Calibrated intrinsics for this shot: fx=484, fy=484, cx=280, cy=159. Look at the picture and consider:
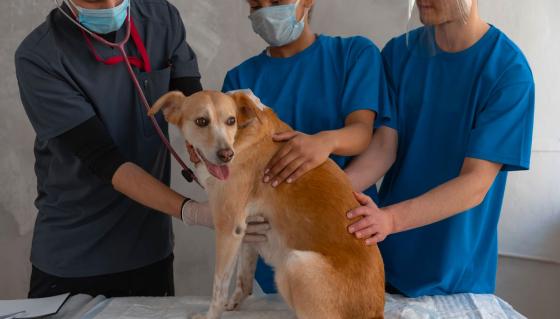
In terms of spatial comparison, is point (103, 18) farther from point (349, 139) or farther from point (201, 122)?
point (349, 139)

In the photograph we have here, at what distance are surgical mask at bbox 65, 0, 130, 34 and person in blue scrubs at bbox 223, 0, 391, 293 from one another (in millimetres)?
447

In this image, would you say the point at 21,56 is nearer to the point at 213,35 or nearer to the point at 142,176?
the point at 142,176

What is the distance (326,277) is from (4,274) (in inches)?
106

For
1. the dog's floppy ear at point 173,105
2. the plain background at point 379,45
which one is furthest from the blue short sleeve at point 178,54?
the plain background at point 379,45

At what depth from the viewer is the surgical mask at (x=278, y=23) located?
1.57 metres

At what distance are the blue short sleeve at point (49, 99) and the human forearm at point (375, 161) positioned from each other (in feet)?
2.93


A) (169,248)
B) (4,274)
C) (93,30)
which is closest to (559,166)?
(169,248)

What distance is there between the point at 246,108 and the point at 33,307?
2.92ft

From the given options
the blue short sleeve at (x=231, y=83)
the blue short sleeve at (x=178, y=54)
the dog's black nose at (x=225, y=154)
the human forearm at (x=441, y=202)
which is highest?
the blue short sleeve at (x=178, y=54)

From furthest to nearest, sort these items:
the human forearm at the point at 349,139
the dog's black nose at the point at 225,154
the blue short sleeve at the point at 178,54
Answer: the blue short sleeve at the point at 178,54
the human forearm at the point at 349,139
the dog's black nose at the point at 225,154

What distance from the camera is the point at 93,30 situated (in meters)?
1.67

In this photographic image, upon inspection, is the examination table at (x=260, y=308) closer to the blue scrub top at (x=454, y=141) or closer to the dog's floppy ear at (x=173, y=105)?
the blue scrub top at (x=454, y=141)

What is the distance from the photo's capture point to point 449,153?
1515mm

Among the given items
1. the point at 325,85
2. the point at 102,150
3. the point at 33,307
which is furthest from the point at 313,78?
the point at 33,307
